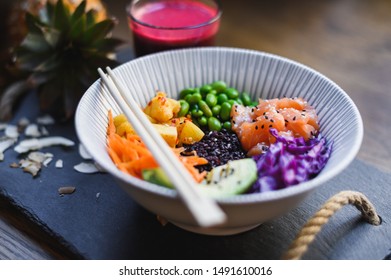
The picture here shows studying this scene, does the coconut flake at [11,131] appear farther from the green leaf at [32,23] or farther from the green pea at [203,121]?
the green pea at [203,121]

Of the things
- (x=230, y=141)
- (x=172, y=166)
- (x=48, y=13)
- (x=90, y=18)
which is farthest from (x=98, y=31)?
(x=172, y=166)

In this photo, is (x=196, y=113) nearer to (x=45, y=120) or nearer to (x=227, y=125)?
(x=227, y=125)

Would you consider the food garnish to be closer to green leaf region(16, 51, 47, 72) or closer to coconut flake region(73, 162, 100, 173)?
coconut flake region(73, 162, 100, 173)

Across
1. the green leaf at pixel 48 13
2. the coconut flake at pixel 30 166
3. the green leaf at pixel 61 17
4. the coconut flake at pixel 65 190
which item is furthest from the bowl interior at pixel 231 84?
the green leaf at pixel 48 13

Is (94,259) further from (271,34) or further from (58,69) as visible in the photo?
(271,34)

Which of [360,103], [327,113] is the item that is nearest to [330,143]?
[327,113]

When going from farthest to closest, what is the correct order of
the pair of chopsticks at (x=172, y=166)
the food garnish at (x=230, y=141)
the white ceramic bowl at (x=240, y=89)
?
the food garnish at (x=230, y=141), the white ceramic bowl at (x=240, y=89), the pair of chopsticks at (x=172, y=166)
